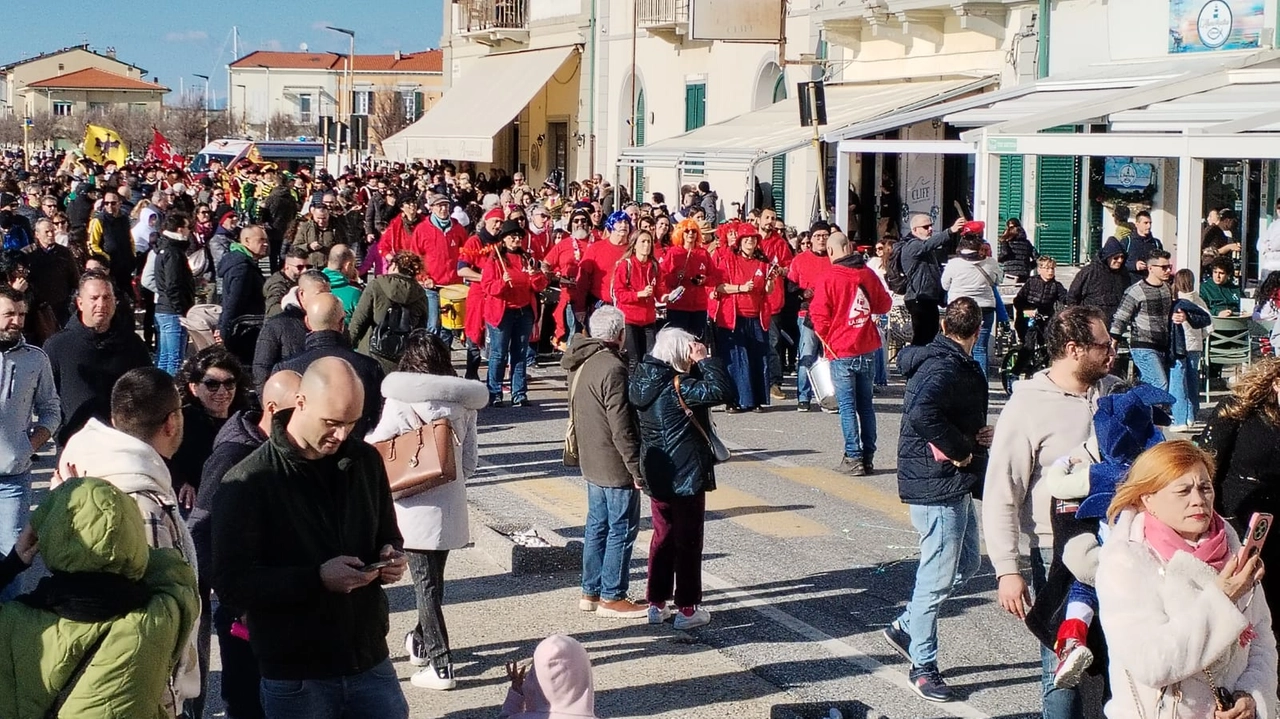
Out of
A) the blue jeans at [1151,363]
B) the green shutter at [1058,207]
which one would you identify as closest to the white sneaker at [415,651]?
the blue jeans at [1151,363]

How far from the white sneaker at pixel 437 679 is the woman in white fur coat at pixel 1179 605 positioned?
335 centimetres

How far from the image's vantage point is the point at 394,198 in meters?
26.1

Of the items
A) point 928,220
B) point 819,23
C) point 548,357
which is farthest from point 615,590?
→ point 819,23

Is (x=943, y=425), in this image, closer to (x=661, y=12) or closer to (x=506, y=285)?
(x=506, y=285)

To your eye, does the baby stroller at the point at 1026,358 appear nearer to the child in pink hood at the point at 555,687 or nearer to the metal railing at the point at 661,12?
the child in pink hood at the point at 555,687

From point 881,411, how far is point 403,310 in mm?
5181

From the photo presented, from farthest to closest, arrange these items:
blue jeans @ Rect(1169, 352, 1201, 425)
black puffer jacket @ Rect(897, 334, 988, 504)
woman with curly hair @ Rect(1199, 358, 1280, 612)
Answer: blue jeans @ Rect(1169, 352, 1201, 425) < black puffer jacket @ Rect(897, 334, 988, 504) < woman with curly hair @ Rect(1199, 358, 1280, 612)

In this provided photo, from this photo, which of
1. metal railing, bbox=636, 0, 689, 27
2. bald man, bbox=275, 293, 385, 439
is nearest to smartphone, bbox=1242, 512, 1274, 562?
bald man, bbox=275, 293, 385, 439

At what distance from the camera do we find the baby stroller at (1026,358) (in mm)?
14320

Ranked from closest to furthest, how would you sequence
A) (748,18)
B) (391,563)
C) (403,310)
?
(391,563) < (403,310) < (748,18)

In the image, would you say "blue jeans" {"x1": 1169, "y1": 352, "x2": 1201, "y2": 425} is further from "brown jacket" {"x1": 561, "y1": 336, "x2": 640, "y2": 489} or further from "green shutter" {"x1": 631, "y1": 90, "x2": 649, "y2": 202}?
"green shutter" {"x1": 631, "y1": 90, "x2": 649, "y2": 202}

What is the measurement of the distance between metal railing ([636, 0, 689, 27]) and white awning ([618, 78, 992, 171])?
165 inches

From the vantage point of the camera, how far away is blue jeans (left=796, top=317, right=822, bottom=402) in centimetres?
1512

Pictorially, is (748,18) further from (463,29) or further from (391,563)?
(391,563)
